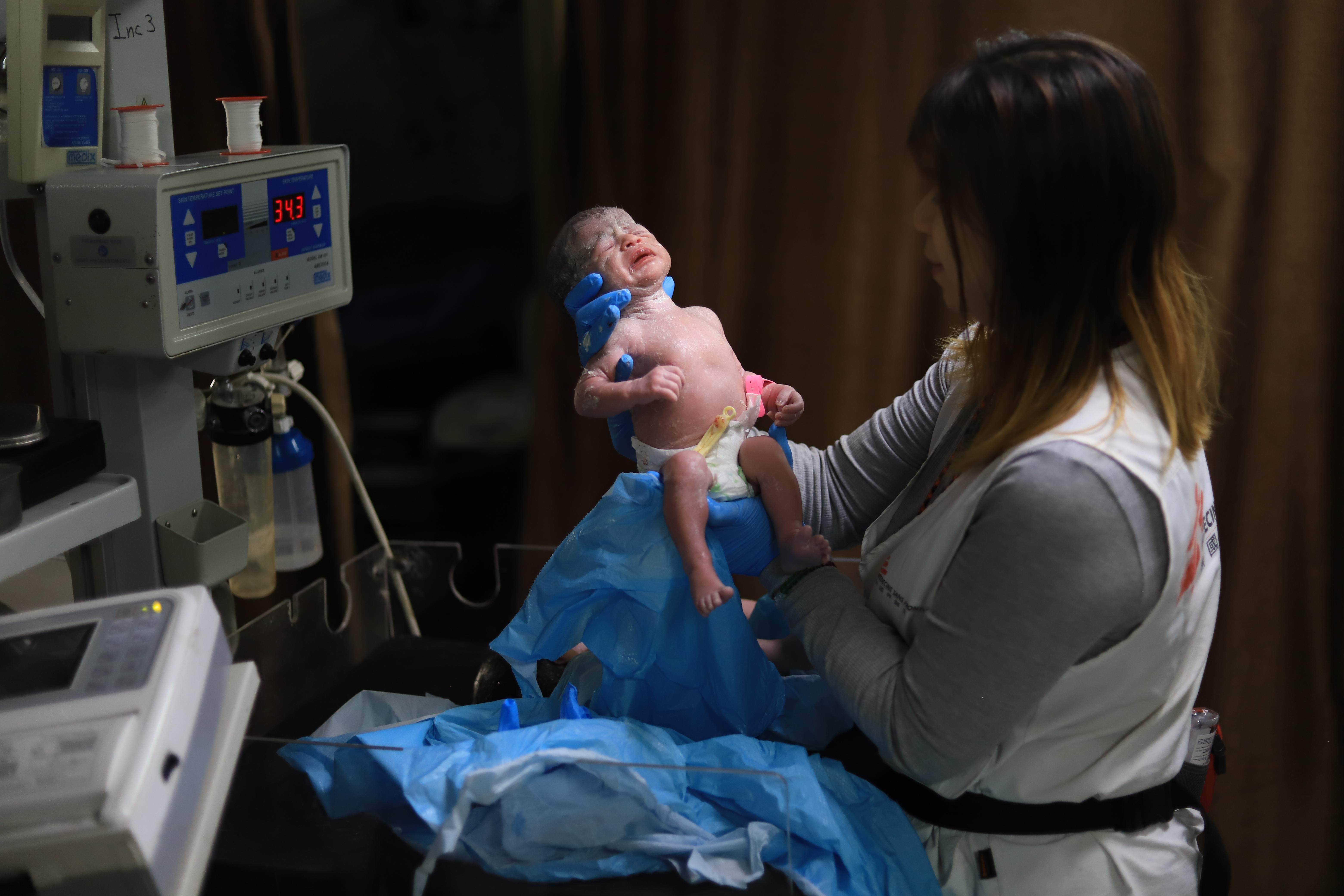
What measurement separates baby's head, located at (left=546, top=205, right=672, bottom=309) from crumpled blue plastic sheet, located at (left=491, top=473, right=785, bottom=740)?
0.26 metres

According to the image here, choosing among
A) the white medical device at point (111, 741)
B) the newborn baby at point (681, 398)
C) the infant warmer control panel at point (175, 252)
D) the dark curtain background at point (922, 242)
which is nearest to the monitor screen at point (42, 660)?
the white medical device at point (111, 741)

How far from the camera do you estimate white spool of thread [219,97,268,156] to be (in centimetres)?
131

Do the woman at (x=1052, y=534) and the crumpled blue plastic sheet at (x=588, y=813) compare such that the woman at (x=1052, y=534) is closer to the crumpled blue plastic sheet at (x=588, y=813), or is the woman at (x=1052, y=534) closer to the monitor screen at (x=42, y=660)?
the crumpled blue plastic sheet at (x=588, y=813)

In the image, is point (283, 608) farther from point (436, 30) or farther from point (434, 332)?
point (436, 30)

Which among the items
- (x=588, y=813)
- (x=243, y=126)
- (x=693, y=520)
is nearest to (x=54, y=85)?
(x=243, y=126)

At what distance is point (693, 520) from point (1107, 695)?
451mm

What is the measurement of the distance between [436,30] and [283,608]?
1.20 m

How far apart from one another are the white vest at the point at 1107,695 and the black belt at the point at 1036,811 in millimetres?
11

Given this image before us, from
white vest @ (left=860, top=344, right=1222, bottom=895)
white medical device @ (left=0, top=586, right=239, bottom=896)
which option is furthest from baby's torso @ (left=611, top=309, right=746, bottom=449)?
white medical device @ (left=0, top=586, right=239, bottom=896)

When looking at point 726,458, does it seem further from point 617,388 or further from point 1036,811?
point 1036,811

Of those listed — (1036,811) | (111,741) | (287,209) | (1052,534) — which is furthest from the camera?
(287,209)

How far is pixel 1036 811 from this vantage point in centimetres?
102

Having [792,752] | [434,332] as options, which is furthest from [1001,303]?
[434,332]

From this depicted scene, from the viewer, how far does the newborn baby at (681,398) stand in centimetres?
117
